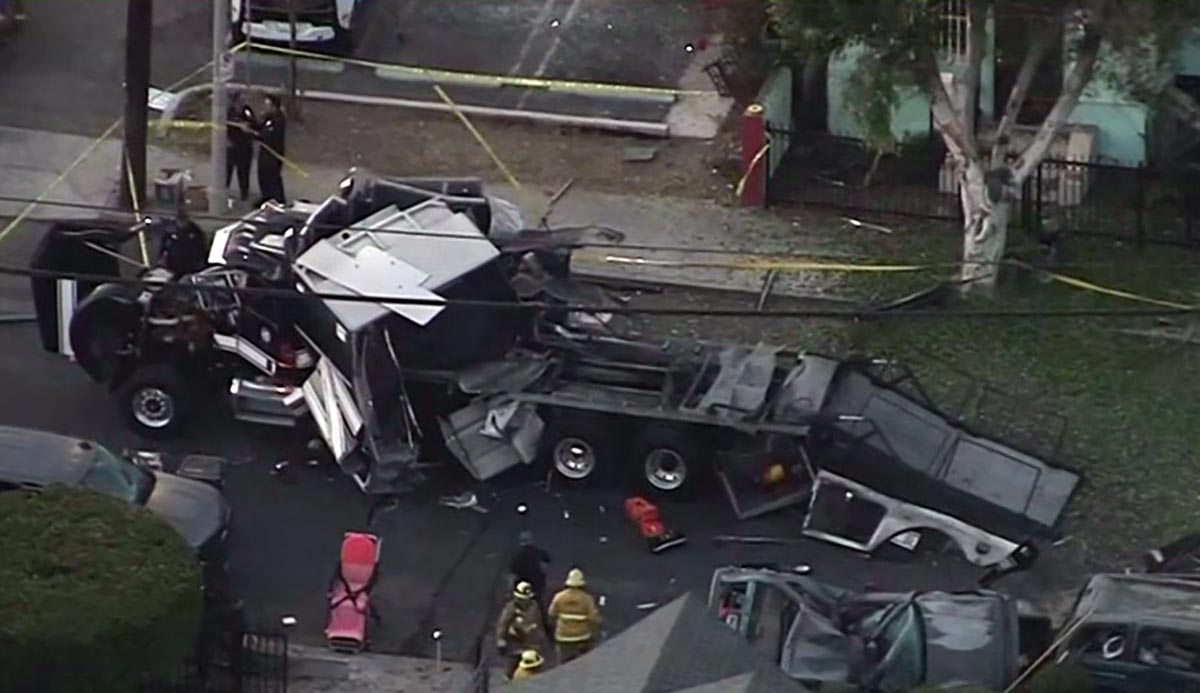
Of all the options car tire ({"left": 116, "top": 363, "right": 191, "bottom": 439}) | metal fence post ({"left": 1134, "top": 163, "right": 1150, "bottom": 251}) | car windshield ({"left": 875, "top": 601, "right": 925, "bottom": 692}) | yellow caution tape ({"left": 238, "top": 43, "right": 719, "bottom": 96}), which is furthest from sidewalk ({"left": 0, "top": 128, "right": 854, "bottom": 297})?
car windshield ({"left": 875, "top": 601, "right": 925, "bottom": 692})

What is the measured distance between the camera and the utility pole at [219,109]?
1011 inches

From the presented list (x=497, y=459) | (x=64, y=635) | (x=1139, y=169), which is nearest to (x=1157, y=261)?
(x=1139, y=169)

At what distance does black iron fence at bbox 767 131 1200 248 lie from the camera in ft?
89.7

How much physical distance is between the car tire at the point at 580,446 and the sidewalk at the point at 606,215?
4.15 m

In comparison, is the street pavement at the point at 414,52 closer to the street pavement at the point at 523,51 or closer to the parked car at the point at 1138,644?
the street pavement at the point at 523,51

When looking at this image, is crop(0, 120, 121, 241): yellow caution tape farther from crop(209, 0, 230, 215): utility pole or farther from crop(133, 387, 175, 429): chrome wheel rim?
crop(133, 387, 175, 429): chrome wheel rim

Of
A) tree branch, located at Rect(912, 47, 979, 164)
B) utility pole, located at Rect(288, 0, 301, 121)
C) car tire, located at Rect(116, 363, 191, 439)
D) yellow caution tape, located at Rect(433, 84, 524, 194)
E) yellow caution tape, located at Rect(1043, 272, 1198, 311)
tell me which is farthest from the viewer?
utility pole, located at Rect(288, 0, 301, 121)

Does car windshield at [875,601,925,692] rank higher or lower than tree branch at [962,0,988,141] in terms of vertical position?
lower

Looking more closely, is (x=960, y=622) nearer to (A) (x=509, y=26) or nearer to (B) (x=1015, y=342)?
(B) (x=1015, y=342)

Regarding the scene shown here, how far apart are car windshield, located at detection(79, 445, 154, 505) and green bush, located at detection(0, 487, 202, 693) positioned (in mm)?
1360

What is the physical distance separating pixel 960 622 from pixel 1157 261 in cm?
892

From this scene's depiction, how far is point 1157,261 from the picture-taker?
→ 26.8 metres

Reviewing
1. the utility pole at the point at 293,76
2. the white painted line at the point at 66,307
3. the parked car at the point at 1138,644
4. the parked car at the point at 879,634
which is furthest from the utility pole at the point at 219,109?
the parked car at the point at 1138,644

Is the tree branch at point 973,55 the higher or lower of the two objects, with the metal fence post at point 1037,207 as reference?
higher
